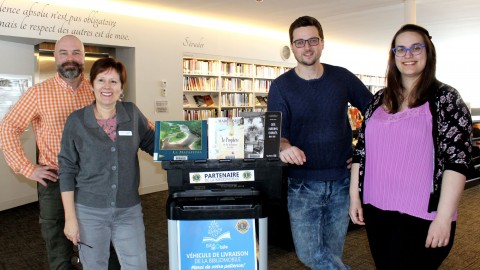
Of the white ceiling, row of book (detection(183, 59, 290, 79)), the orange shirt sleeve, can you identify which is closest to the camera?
the orange shirt sleeve

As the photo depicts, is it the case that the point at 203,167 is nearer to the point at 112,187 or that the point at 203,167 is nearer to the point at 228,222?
the point at 228,222

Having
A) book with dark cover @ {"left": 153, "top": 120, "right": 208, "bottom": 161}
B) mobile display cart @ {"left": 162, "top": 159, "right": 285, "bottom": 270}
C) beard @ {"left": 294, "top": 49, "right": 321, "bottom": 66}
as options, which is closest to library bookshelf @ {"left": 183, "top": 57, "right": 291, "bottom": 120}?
beard @ {"left": 294, "top": 49, "right": 321, "bottom": 66}

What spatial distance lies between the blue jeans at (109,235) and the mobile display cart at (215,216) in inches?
21.6

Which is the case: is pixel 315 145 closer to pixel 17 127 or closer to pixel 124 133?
pixel 124 133

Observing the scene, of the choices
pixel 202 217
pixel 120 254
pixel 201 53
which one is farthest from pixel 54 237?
pixel 201 53

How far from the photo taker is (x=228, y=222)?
1822 mm

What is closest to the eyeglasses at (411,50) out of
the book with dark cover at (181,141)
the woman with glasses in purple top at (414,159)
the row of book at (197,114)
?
the woman with glasses in purple top at (414,159)

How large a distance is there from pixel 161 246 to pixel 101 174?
2385 millimetres

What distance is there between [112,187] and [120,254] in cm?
41

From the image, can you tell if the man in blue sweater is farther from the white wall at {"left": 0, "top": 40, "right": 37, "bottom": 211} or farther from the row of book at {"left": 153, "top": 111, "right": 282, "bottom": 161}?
the white wall at {"left": 0, "top": 40, "right": 37, "bottom": 211}

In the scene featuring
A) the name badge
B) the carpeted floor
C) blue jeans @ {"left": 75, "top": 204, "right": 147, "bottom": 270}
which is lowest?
the carpeted floor

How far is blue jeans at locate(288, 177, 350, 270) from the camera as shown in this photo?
228 centimetres

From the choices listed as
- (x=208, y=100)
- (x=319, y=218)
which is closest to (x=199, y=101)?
(x=208, y=100)

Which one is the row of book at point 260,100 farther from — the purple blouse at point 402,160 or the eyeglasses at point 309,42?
the purple blouse at point 402,160
